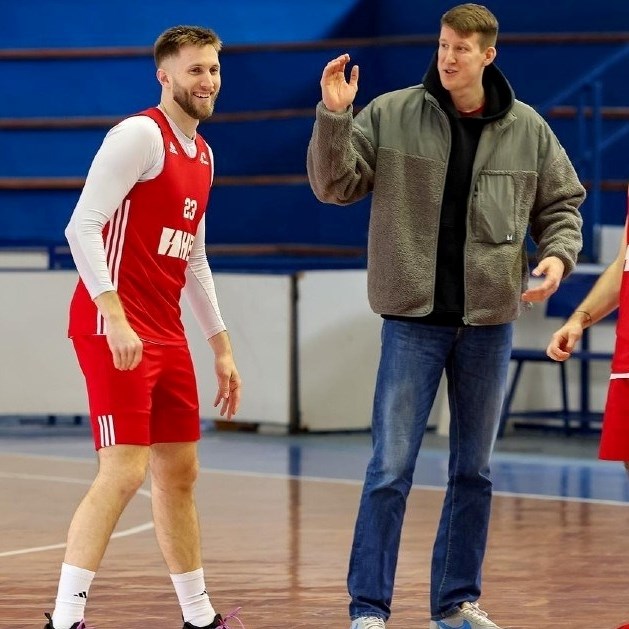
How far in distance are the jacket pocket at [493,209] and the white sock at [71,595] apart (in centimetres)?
150

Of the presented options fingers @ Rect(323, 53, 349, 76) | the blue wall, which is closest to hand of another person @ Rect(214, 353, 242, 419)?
fingers @ Rect(323, 53, 349, 76)

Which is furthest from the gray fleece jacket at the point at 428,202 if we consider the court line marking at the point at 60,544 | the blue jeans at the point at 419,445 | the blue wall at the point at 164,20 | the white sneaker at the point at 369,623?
the blue wall at the point at 164,20

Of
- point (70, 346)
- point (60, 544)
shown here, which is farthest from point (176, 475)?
point (70, 346)

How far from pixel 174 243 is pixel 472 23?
1083 millimetres

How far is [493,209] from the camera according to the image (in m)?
4.60

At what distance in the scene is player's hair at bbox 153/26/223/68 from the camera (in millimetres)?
4449

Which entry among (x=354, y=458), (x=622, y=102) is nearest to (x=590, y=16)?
(x=622, y=102)

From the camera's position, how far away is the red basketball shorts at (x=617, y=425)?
4.13 m

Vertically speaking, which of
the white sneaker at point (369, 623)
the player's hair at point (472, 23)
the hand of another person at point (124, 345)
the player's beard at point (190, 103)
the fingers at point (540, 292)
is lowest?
the white sneaker at point (369, 623)

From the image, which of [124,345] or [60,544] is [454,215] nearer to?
[124,345]

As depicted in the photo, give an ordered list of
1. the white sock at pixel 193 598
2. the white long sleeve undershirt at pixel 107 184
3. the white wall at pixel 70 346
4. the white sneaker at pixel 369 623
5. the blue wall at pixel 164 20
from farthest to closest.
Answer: the blue wall at pixel 164 20, the white wall at pixel 70 346, the white sock at pixel 193 598, the white sneaker at pixel 369 623, the white long sleeve undershirt at pixel 107 184

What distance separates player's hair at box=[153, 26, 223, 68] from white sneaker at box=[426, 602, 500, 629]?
6.15 ft

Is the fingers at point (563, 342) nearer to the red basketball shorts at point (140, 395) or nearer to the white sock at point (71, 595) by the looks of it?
the red basketball shorts at point (140, 395)

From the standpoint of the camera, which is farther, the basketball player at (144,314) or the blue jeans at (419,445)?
the blue jeans at (419,445)
